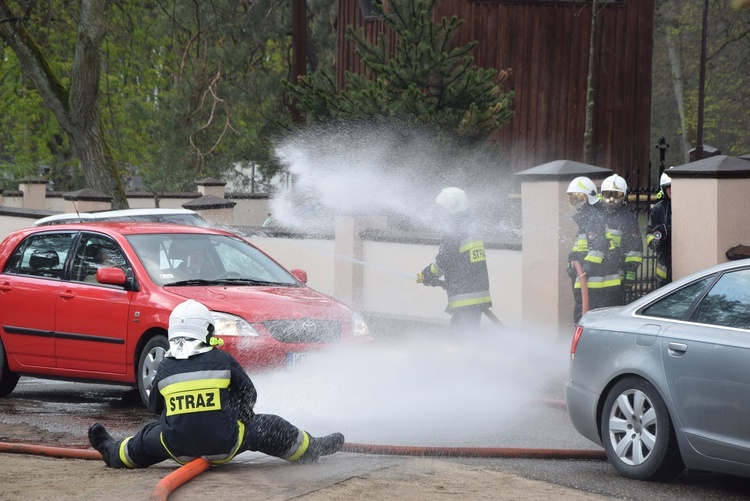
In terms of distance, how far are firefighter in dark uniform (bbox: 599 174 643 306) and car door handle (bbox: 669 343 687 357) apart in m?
4.68

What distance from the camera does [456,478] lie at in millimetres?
6840

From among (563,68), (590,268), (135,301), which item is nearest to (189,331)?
(135,301)

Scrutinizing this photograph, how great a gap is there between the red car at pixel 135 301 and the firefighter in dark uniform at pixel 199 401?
2315 mm

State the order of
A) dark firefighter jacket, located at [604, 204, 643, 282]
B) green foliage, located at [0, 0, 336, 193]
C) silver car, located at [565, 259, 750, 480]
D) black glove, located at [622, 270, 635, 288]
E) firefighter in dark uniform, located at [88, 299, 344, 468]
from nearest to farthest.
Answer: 1. silver car, located at [565, 259, 750, 480]
2. firefighter in dark uniform, located at [88, 299, 344, 468]
3. dark firefighter jacket, located at [604, 204, 643, 282]
4. black glove, located at [622, 270, 635, 288]
5. green foliage, located at [0, 0, 336, 193]

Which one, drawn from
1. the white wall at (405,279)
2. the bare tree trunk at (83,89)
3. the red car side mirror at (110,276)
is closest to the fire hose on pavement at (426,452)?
the red car side mirror at (110,276)

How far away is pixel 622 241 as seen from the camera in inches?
460

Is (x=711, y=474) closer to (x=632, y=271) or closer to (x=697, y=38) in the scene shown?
(x=632, y=271)

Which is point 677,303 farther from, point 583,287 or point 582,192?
point 582,192

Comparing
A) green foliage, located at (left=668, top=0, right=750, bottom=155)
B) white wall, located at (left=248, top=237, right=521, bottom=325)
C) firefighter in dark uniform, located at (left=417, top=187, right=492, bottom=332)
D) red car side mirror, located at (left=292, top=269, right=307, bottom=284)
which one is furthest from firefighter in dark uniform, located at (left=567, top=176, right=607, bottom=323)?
green foliage, located at (left=668, top=0, right=750, bottom=155)

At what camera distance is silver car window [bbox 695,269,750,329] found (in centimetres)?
677

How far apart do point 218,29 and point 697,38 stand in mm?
19727

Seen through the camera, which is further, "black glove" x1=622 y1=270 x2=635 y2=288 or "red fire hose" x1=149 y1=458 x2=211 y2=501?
"black glove" x1=622 y1=270 x2=635 y2=288

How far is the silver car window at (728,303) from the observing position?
6.77 metres

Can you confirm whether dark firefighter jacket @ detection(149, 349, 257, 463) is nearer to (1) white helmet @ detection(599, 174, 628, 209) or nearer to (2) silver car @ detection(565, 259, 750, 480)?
(2) silver car @ detection(565, 259, 750, 480)
